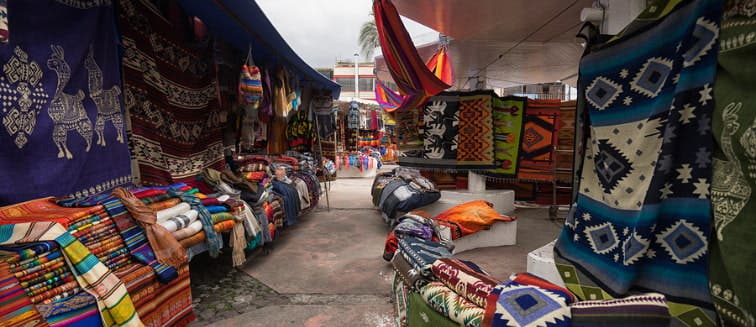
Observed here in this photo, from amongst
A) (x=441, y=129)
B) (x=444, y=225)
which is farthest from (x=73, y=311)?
(x=441, y=129)

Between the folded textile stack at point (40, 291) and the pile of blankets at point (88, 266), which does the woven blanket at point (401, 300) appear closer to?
the pile of blankets at point (88, 266)

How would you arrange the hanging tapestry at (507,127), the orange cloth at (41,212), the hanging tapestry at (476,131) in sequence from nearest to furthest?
the orange cloth at (41,212) → the hanging tapestry at (476,131) → the hanging tapestry at (507,127)

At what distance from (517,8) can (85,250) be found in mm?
4337

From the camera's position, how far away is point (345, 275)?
122 inches

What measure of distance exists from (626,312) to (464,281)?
523mm

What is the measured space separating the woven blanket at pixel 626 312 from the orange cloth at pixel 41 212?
2233 millimetres

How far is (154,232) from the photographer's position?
2043 millimetres

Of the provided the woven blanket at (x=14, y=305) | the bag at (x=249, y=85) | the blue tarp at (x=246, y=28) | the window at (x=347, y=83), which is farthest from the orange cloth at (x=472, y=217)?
the window at (x=347, y=83)

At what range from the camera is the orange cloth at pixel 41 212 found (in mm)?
1474

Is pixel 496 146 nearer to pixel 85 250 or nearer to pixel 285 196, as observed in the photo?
pixel 285 196

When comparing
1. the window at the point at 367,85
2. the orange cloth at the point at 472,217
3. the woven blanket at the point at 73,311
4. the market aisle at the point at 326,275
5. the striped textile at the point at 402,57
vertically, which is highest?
the window at the point at 367,85

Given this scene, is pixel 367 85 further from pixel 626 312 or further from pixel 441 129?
pixel 626 312

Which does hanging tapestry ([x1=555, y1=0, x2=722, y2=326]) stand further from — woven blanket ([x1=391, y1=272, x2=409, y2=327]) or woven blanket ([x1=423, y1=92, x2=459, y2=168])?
woven blanket ([x1=423, y1=92, x2=459, y2=168])

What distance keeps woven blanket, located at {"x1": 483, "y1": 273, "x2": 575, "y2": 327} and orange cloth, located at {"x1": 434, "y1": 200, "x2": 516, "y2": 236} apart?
2.60 metres
